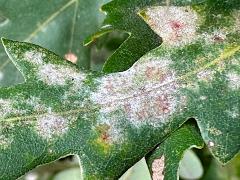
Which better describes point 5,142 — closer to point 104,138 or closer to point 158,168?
point 104,138

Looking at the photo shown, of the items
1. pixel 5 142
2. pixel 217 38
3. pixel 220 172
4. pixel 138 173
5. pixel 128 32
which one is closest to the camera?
pixel 5 142

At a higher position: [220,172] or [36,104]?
[36,104]

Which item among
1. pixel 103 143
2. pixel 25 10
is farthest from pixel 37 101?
pixel 25 10

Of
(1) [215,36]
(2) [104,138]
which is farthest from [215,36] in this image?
(2) [104,138]

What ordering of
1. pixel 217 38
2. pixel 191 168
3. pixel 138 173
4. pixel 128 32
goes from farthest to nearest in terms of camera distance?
pixel 191 168 → pixel 138 173 → pixel 128 32 → pixel 217 38

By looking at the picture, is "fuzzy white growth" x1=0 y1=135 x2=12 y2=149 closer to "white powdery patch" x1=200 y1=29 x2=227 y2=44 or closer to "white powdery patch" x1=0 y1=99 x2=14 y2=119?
"white powdery patch" x1=0 y1=99 x2=14 y2=119

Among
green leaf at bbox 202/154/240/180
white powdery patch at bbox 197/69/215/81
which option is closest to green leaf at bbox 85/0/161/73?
white powdery patch at bbox 197/69/215/81

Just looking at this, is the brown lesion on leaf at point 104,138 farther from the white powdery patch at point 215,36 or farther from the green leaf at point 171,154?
the white powdery patch at point 215,36
